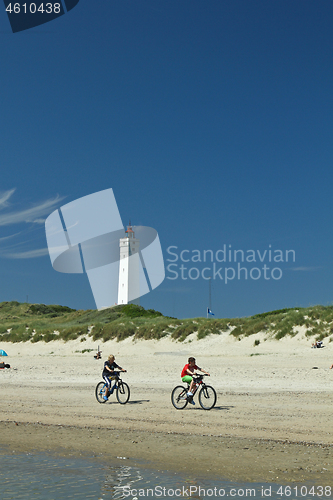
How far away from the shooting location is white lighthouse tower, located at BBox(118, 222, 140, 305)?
82.9m

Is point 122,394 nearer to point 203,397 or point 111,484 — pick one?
point 203,397

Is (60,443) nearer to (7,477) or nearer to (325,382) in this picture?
(7,477)

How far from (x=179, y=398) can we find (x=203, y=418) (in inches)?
59.5

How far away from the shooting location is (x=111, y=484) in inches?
376

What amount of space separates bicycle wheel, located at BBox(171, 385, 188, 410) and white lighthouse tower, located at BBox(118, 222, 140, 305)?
66.0 metres

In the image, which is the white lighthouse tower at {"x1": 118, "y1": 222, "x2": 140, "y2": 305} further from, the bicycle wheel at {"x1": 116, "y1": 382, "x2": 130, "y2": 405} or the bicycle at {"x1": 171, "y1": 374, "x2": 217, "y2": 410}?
the bicycle at {"x1": 171, "y1": 374, "x2": 217, "y2": 410}

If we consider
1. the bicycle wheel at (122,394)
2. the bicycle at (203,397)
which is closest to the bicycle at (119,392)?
the bicycle wheel at (122,394)

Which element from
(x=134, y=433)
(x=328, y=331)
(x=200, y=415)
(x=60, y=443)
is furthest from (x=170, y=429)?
(x=328, y=331)

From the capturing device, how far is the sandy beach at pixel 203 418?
10.8 meters

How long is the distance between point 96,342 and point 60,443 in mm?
32972

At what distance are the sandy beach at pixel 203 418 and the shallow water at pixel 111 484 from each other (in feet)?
1.76

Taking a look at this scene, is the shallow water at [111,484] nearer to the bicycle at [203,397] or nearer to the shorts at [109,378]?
the bicycle at [203,397]

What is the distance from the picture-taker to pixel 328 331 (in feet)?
107

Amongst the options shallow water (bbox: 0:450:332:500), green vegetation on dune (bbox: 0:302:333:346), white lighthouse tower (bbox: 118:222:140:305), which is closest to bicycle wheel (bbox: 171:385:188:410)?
shallow water (bbox: 0:450:332:500)
